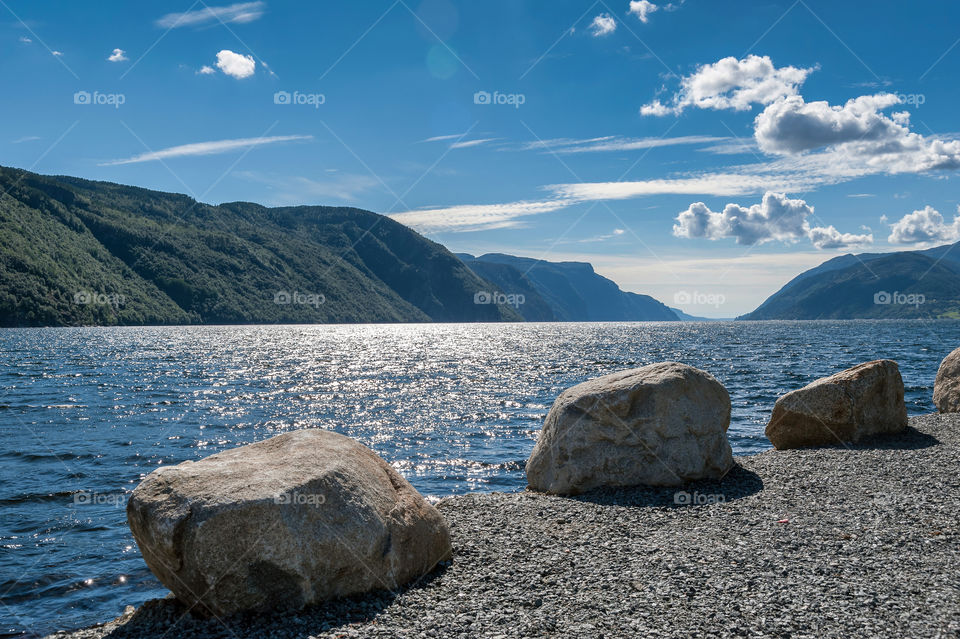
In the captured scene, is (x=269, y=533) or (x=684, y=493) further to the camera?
(x=684, y=493)

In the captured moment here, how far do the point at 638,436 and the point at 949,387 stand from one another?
57.9 ft

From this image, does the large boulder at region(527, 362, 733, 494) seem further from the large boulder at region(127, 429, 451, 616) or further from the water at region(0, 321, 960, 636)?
the large boulder at region(127, 429, 451, 616)

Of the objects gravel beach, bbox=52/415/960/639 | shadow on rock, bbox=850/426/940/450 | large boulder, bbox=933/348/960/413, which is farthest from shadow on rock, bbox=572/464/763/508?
large boulder, bbox=933/348/960/413

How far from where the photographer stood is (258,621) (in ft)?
28.6

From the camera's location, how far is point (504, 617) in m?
8.46

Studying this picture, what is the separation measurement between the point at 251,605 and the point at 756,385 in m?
44.4

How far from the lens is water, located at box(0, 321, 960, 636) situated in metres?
13.8

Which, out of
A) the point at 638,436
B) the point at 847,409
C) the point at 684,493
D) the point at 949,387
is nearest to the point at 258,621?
the point at 684,493

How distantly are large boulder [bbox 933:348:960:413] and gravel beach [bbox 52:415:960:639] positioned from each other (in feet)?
40.1

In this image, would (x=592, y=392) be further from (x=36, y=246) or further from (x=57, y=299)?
(x=36, y=246)

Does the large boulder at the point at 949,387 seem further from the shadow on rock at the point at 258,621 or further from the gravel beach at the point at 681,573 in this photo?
the shadow on rock at the point at 258,621

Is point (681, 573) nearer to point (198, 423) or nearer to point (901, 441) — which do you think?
point (901, 441)

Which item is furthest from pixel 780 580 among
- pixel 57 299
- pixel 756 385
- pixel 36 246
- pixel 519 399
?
pixel 36 246

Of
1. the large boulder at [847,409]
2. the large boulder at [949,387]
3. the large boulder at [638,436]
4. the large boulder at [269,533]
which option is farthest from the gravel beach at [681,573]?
the large boulder at [949,387]
